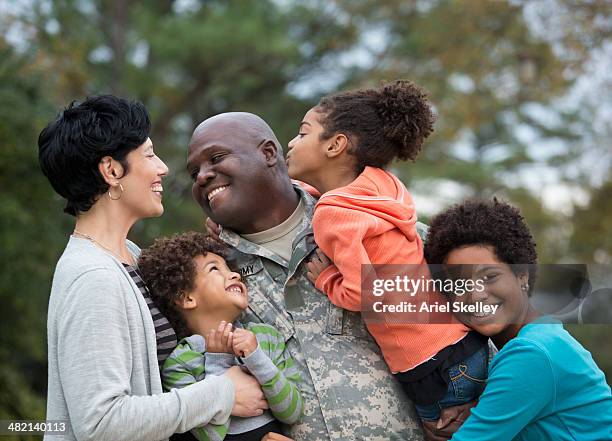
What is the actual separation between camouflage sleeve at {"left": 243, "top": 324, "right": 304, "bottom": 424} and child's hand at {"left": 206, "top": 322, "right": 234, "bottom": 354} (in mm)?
102

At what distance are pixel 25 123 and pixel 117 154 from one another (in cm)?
855

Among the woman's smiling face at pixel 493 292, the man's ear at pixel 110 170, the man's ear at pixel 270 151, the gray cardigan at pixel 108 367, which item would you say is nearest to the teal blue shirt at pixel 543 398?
the woman's smiling face at pixel 493 292

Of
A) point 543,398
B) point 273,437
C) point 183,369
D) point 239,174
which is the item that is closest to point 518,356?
point 543,398

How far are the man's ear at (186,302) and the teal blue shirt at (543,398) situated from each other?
106 centimetres

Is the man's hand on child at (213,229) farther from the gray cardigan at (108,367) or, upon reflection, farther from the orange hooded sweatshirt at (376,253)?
the gray cardigan at (108,367)

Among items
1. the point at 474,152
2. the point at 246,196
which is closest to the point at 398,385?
the point at 246,196

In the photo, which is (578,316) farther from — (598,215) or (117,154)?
(598,215)

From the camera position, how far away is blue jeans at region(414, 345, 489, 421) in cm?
326

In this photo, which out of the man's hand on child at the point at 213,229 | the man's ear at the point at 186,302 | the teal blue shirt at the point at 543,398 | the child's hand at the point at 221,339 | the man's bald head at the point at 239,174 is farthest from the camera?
the man's hand on child at the point at 213,229

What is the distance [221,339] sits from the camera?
10.6ft

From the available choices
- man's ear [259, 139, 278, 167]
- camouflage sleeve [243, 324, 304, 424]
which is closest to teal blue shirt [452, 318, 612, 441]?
camouflage sleeve [243, 324, 304, 424]

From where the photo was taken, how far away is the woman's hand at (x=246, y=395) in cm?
313

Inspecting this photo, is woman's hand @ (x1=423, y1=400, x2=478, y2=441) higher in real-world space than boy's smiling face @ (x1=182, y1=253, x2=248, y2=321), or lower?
lower

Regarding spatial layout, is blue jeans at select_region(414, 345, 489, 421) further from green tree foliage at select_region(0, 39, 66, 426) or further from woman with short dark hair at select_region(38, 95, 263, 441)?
green tree foliage at select_region(0, 39, 66, 426)
